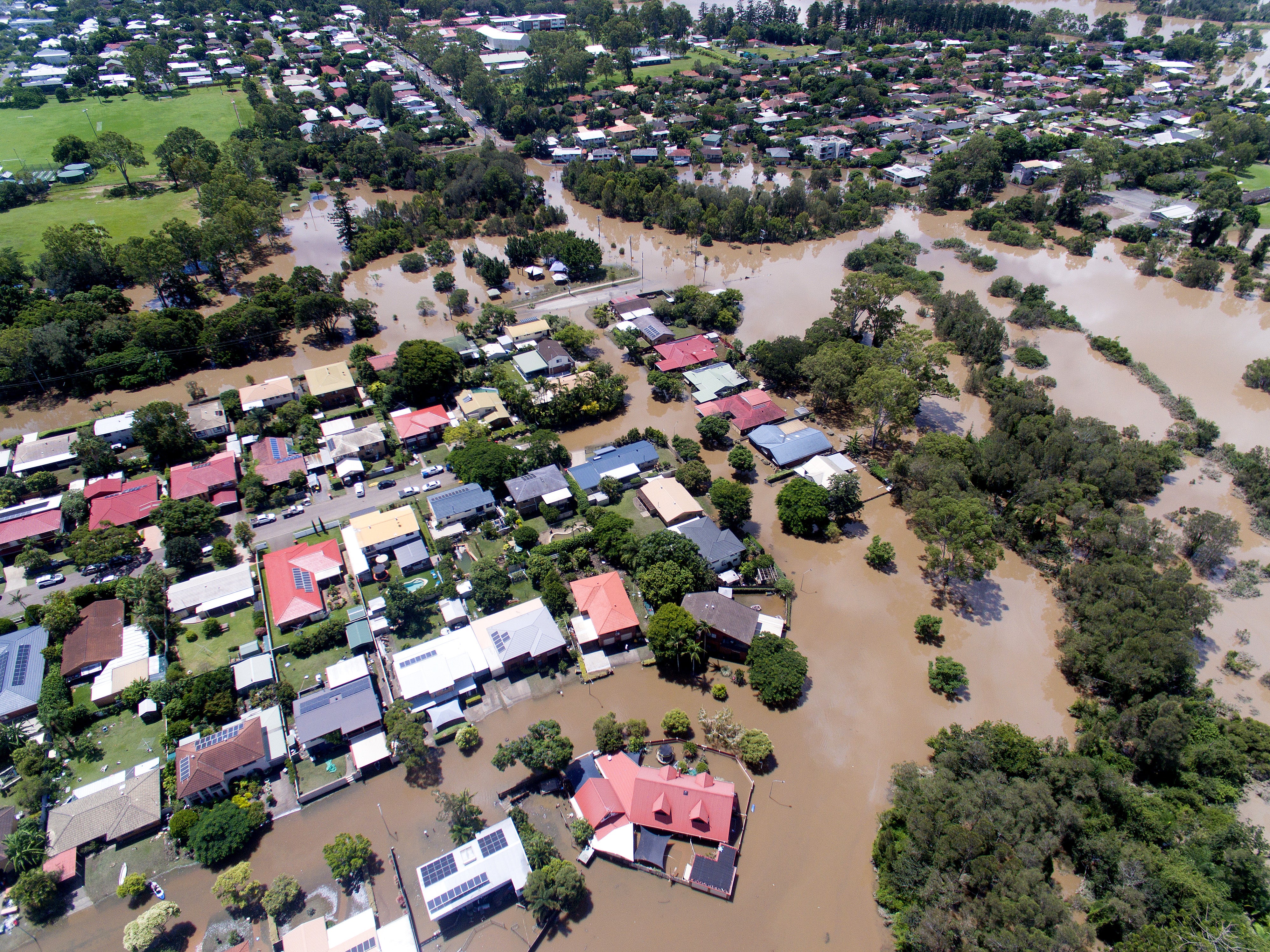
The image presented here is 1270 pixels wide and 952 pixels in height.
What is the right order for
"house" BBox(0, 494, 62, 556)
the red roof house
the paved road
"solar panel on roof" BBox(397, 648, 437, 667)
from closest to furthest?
the red roof house
"solar panel on roof" BBox(397, 648, 437, 667)
"house" BBox(0, 494, 62, 556)
the paved road

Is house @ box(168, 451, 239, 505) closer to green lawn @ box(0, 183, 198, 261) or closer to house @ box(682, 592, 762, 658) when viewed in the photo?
house @ box(682, 592, 762, 658)

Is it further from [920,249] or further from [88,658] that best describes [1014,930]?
[920,249]

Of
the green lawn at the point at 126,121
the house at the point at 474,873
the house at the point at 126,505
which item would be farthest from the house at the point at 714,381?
the green lawn at the point at 126,121

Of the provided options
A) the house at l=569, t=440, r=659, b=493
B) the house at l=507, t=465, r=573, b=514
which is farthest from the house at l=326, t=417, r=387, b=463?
the house at l=569, t=440, r=659, b=493

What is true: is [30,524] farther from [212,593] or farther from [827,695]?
[827,695]

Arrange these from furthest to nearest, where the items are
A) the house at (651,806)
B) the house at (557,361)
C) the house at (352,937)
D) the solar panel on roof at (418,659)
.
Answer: the house at (557,361)
the solar panel on roof at (418,659)
the house at (651,806)
the house at (352,937)

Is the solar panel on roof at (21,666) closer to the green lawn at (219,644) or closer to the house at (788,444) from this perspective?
the green lawn at (219,644)
